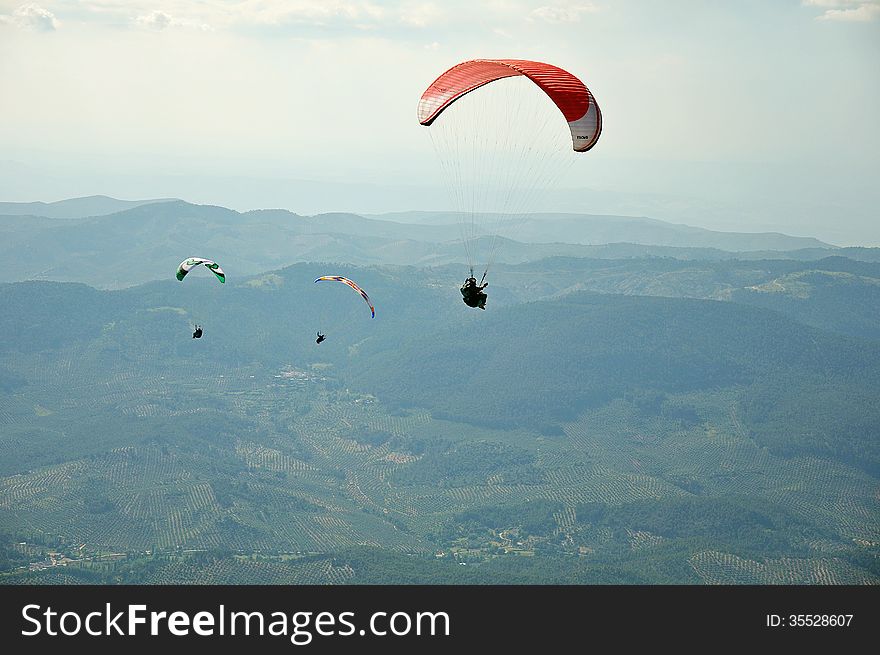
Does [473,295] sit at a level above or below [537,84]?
below

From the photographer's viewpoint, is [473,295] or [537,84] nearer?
[537,84]

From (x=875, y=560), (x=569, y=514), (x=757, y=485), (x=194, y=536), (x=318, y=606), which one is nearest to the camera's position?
(x=318, y=606)

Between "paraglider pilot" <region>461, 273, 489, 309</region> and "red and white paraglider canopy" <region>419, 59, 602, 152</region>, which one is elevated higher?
"red and white paraglider canopy" <region>419, 59, 602, 152</region>

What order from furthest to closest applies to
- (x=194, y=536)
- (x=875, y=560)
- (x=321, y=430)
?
1. (x=321, y=430)
2. (x=194, y=536)
3. (x=875, y=560)

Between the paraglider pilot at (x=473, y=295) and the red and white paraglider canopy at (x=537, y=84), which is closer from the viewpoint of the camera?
the red and white paraglider canopy at (x=537, y=84)

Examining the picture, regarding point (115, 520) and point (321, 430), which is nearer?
point (115, 520)

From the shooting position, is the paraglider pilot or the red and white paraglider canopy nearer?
the red and white paraglider canopy

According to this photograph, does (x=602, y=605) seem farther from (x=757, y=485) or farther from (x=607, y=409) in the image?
(x=607, y=409)

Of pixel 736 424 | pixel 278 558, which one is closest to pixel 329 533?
pixel 278 558

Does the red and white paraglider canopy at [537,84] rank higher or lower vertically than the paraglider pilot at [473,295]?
higher

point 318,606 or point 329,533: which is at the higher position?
point 318,606
